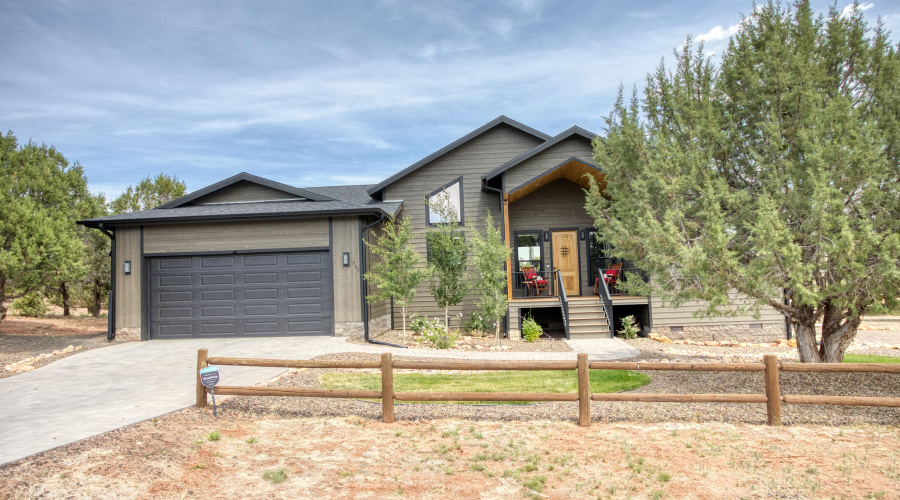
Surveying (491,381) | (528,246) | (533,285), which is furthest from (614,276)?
(491,381)

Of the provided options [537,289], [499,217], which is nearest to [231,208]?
[499,217]

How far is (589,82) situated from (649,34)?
881 cm

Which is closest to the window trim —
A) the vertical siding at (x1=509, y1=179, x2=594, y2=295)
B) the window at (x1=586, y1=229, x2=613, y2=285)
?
the vertical siding at (x1=509, y1=179, x2=594, y2=295)

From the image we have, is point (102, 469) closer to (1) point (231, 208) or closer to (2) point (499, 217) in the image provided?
(1) point (231, 208)

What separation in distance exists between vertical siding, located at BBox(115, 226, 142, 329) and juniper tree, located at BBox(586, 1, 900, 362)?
1203 centimetres

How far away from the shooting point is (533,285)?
600 inches

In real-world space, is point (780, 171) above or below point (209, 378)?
above

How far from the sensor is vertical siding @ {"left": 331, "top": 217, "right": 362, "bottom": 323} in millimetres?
13289

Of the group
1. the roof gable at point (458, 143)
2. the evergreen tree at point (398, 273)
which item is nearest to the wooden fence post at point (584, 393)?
the evergreen tree at point (398, 273)

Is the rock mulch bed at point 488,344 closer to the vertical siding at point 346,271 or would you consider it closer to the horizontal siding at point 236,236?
the vertical siding at point 346,271

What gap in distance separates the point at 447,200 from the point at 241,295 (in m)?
6.30

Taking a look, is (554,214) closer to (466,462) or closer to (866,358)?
(866,358)

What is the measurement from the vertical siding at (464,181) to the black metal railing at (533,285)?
52.1 inches

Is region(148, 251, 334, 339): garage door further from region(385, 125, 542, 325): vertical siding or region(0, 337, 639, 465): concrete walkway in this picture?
region(385, 125, 542, 325): vertical siding
